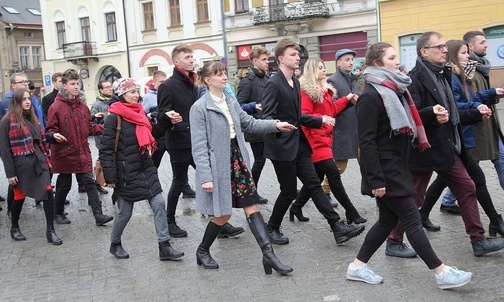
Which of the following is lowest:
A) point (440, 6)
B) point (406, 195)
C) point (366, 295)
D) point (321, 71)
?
point (366, 295)

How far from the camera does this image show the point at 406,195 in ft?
17.1

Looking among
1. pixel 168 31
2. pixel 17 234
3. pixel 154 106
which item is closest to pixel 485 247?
pixel 17 234

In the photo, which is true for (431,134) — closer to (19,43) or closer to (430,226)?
(430,226)

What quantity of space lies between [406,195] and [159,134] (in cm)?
318

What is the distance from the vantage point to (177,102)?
7.23m

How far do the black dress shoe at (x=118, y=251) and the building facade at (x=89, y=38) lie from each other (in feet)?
119

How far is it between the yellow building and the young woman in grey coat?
76.5 ft

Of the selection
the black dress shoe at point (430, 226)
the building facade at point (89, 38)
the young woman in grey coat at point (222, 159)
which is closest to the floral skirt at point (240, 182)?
the young woman in grey coat at point (222, 159)

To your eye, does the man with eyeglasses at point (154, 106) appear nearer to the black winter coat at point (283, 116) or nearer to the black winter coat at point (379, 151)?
the black winter coat at point (283, 116)

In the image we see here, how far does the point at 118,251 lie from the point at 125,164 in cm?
93

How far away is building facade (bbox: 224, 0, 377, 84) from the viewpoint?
31.9m

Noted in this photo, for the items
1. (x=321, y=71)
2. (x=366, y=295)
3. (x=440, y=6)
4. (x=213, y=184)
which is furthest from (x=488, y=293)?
(x=440, y=6)

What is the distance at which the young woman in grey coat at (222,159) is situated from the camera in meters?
5.82

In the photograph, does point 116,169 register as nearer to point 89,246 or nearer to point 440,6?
point 89,246
